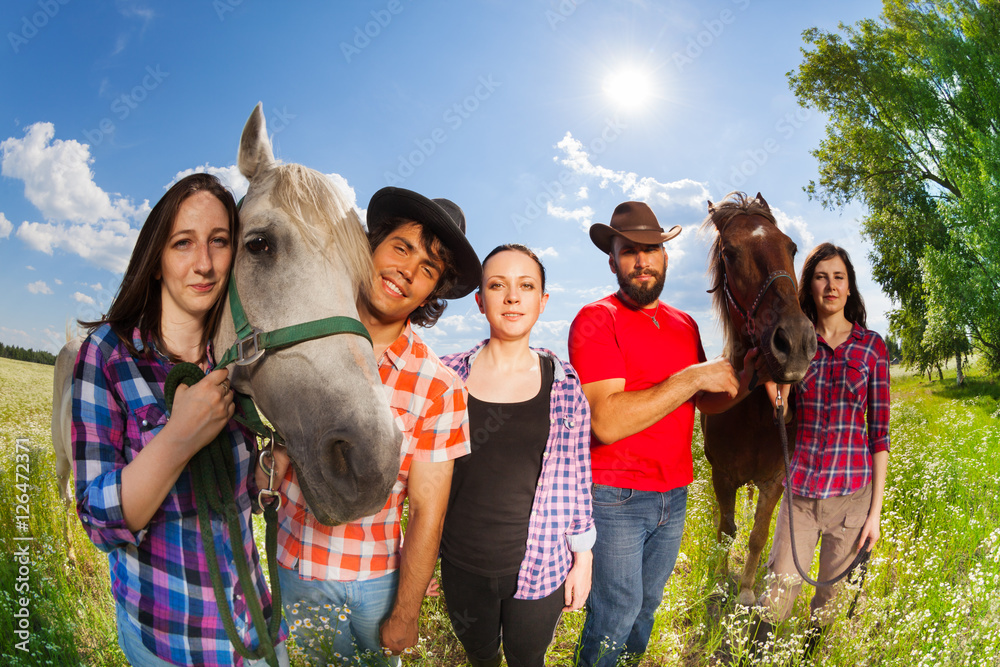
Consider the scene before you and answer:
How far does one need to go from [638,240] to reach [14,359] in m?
11.7

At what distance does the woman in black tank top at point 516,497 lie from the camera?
6.68ft

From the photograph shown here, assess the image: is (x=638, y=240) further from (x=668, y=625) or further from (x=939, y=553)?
(x=939, y=553)

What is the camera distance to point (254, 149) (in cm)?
175

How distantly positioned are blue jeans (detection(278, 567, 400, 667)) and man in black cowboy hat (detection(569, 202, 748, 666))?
1168 mm

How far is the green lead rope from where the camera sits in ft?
4.14

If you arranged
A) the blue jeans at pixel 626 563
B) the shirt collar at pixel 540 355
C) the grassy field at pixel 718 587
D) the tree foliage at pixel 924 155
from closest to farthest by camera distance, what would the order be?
the shirt collar at pixel 540 355, the blue jeans at pixel 626 563, the grassy field at pixel 718 587, the tree foliage at pixel 924 155

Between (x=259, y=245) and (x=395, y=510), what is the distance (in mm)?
1208

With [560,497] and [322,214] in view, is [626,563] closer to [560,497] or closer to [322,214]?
[560,497]

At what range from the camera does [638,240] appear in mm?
2646

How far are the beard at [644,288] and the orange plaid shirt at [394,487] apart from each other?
131 centimetres

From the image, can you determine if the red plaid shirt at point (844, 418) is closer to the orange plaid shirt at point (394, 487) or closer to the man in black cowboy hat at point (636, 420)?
the man in black cowboy hat at point (636, 420)

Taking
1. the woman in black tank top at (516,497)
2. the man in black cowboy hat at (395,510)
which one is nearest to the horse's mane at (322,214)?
the man in black cowboy hat at (395,510)

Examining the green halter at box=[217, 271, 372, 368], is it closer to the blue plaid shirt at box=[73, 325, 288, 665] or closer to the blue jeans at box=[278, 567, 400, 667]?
the blue plaid shirt at box=[73, 325, 288, 665]
